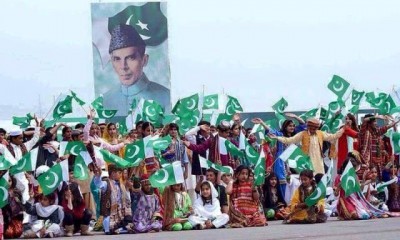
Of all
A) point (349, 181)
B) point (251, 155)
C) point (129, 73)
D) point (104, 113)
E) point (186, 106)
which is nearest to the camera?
point (349, 181)

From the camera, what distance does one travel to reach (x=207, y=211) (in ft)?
62.8

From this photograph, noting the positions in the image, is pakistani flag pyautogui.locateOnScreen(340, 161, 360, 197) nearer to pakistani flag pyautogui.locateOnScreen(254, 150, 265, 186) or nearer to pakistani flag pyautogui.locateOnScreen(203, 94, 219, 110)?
pakistani flag pyautogui.locateOnScreen(254, 150, 265, 186)

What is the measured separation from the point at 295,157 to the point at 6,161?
175 inches

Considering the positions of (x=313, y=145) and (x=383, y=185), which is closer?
(x=313, y=145)

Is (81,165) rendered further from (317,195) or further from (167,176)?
(317,195)

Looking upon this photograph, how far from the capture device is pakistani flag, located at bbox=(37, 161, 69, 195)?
18.5m

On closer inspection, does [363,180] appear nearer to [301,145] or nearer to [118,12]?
[301,145]

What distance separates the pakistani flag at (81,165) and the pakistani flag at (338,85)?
6.85 m

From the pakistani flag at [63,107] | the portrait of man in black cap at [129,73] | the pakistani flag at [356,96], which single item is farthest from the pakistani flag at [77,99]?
the portrait of man in black cap at [129,73]

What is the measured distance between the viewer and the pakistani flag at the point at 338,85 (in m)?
25.0

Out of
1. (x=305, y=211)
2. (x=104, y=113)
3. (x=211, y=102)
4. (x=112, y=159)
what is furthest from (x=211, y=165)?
(x=211, y=102)

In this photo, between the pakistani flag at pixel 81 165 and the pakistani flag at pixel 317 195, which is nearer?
the pakistani flag at pixel 317 195

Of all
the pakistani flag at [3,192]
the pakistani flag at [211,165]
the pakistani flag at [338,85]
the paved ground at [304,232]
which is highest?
the pakistani flag at [338,85]

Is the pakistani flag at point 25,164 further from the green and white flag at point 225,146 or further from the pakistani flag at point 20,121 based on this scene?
the pakistani flag at point 20,121
